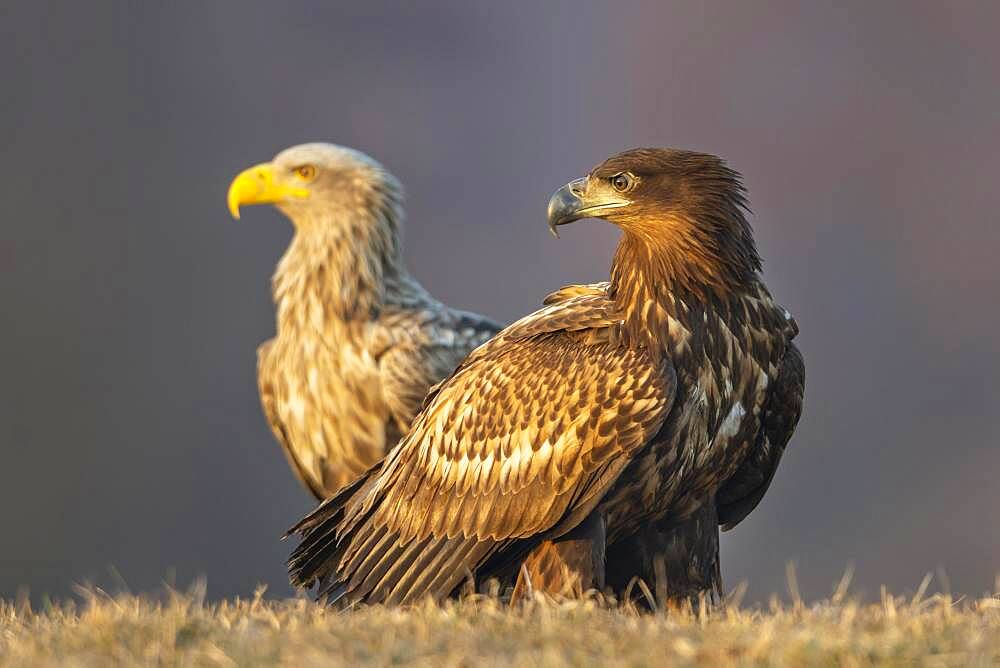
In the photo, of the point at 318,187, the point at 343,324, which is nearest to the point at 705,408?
the point at 343,324

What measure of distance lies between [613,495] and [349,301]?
175 inches

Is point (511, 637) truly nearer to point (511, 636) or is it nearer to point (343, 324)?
point (511, 636)

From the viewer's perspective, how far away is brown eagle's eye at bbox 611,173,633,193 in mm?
7008

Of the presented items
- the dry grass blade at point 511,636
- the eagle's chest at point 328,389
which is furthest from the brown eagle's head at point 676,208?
the eagle's chest at point 328,389

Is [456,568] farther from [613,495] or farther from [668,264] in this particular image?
[668,264]

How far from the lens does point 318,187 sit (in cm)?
1109

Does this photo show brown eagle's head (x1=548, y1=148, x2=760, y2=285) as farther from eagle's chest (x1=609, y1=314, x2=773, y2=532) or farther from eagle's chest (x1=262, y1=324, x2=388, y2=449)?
eagle's chest (x1=262, y1=324, x2=388, y2=449)

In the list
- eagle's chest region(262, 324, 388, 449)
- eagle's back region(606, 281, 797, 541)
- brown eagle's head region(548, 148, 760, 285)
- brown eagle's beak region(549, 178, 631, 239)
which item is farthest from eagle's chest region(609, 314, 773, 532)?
eagle's chest region(262, 324, 388, 449)

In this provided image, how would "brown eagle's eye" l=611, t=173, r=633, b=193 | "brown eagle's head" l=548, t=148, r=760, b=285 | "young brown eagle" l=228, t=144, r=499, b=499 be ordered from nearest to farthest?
1. "brown eagle's head" l=548, t=148, r=760, b=285
2. "brown eagle's eye" l=611, t=173, r=633, b=193
3. "young brown eagle" l=228, t=144, r=499, b=499

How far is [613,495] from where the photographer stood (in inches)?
257

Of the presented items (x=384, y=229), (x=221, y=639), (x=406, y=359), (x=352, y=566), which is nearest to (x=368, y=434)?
(x=406, y=359)

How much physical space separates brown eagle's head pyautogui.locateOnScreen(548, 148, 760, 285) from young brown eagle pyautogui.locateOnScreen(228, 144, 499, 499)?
311 centimetres

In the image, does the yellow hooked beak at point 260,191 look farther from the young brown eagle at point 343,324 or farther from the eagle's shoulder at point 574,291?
the eagle's shoulder at point 574,291

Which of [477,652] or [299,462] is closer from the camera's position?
[477,652]
